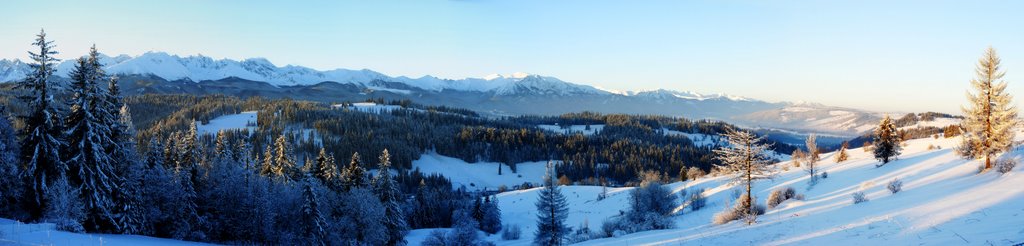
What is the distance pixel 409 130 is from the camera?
18462 cm

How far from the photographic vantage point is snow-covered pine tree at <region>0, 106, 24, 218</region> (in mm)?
26688

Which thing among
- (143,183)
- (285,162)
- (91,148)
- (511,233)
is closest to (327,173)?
(285,162)

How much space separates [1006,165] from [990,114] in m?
6.79

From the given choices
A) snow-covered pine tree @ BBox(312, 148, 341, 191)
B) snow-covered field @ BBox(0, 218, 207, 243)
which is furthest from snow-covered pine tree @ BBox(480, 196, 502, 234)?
snow-covered field @ BBox(0, 218, 207, 243)

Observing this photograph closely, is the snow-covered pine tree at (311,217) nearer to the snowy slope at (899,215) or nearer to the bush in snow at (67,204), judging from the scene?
the bush in snow at (67,204)

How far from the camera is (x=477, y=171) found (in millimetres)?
162375

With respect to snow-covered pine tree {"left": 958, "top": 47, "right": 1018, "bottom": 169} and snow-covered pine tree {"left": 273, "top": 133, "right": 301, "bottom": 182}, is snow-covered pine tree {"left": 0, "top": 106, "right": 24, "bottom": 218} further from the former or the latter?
snow-covered pine tree {"left": 958, "top": 47, "right": 1018, "bottom": 169}

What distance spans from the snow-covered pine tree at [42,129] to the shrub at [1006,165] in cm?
4677

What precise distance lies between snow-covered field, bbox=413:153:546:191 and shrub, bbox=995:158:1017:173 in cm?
12418

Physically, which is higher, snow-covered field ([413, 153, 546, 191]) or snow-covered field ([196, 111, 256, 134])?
snow-covered field ([196, 111, 256, 134])

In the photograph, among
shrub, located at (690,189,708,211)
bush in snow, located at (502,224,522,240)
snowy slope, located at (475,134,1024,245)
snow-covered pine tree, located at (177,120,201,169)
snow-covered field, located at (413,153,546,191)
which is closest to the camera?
snowy slope, located at (475,134,1024,245)

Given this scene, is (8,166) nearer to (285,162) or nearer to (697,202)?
(285,162)

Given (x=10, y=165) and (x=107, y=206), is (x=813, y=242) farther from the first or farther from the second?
(x=10, y=165)

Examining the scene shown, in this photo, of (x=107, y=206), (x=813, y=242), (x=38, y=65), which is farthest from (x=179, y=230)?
(x=813, y=242)
